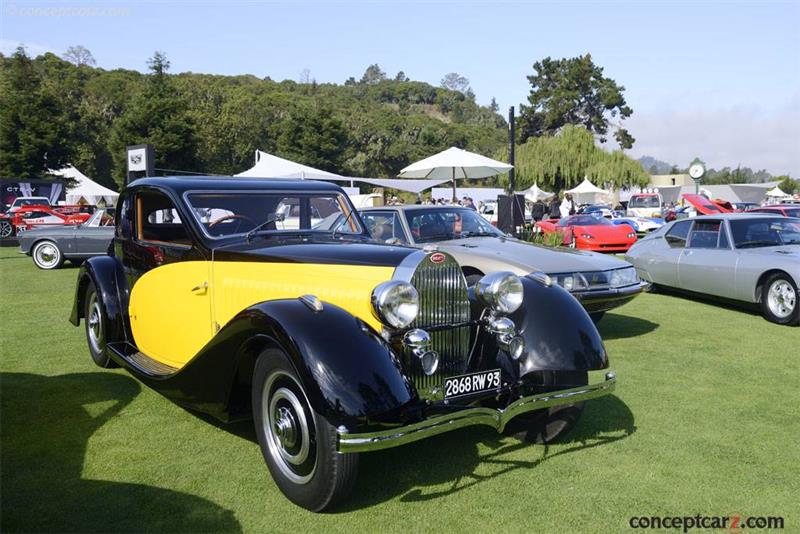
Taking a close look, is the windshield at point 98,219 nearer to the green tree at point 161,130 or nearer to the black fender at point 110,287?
the black fender at point 110,287

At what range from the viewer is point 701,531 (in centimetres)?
303

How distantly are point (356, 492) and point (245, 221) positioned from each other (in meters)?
2.19

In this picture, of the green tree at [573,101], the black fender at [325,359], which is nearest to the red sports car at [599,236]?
the black fender at [325,359]

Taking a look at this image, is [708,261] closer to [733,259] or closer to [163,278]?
[733,259]

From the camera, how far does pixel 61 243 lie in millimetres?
15102

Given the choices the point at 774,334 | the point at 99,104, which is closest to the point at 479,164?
the point at 774,334

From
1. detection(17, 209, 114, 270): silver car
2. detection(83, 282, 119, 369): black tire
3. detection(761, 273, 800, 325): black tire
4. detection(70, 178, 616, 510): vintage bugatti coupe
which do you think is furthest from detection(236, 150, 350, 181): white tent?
detection(70, 178, 616, 510): vintage bugatti coupe

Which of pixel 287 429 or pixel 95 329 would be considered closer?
pixel 287 429

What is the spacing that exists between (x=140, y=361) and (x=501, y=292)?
2944mm

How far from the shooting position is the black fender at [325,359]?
293cm

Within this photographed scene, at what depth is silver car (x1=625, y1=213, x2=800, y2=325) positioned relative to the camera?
26.3 ft

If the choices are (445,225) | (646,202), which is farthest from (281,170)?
(646,202)

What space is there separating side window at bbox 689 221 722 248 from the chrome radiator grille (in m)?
6.83

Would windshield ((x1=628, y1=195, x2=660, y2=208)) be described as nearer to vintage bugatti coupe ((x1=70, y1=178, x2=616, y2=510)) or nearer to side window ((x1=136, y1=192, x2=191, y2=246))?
vintage bugatti coupe ((x1=70, y1=178, x2=616, y2=510))
